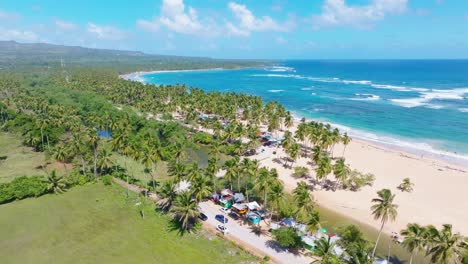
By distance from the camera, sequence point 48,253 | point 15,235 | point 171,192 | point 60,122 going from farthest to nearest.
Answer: point 60,122, point 171,192, point 15,235, point 48,253

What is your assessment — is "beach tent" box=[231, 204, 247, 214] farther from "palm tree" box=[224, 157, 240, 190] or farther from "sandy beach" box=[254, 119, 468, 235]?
"sandy beach" box=[254, 119, 468, 235]

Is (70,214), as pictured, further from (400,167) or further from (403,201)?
(400,167)

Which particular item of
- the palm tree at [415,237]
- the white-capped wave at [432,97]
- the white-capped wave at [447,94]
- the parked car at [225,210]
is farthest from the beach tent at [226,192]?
the white-capped wave at [447,94]

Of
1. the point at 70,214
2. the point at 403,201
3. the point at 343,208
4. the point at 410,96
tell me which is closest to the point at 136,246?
the point at 70,214

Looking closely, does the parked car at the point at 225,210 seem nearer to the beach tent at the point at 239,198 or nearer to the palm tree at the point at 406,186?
the beach tent at the point at 239,198

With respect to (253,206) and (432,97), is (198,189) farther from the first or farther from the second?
(432,97)

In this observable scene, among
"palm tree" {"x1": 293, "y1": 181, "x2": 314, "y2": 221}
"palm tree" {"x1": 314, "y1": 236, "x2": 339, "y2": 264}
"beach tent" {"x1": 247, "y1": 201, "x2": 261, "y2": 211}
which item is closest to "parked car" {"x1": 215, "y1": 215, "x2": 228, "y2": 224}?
"beach tent" {"x1": 247, "y1": 201, "x2": 261, "y2": 211}

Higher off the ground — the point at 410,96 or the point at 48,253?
the point at 410,96
